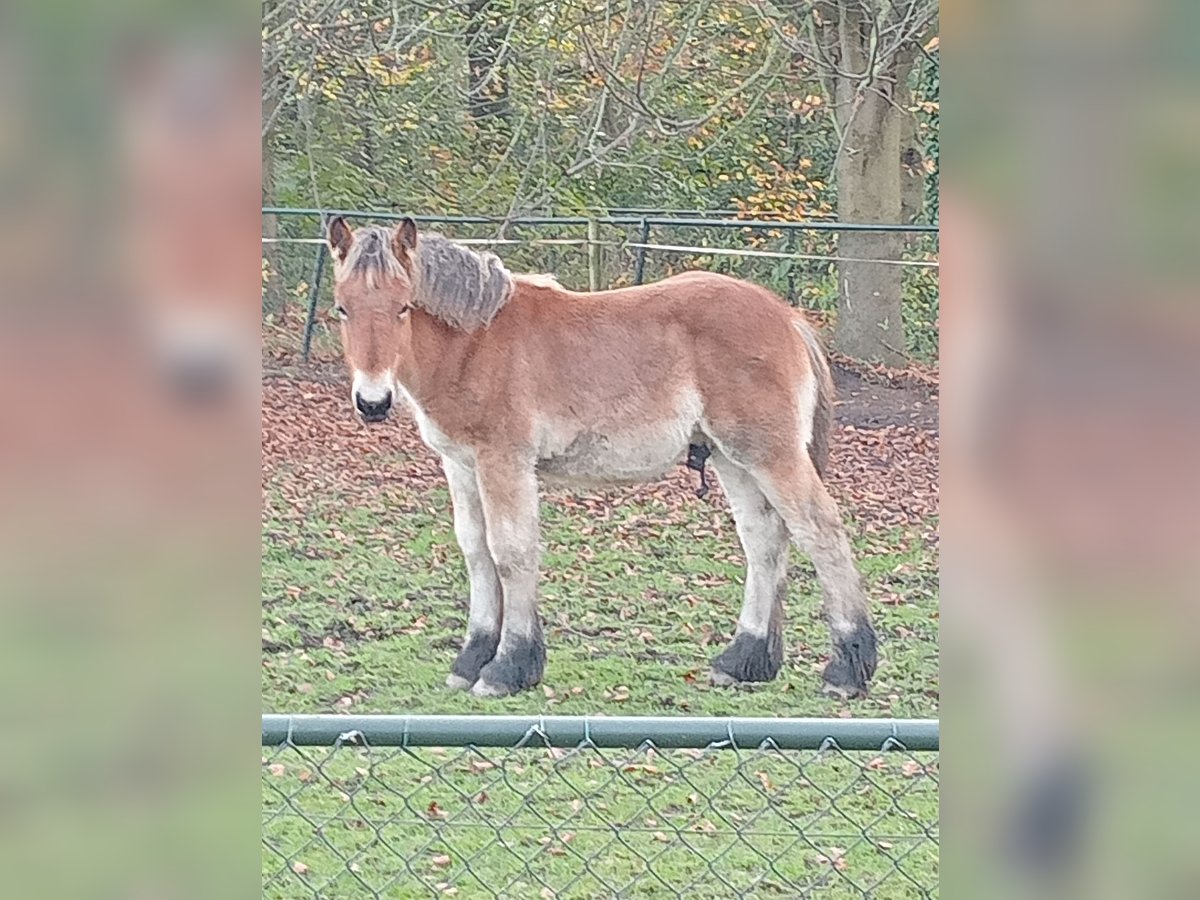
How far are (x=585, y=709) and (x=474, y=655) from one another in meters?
0.28

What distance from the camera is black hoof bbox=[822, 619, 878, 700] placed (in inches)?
116

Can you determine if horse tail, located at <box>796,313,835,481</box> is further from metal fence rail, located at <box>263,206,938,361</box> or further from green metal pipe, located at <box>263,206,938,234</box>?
metal fence rail, located at <box>263,206,938,361</box>

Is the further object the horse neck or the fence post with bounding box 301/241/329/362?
A: the fence post with bounding box 301/241/329/362

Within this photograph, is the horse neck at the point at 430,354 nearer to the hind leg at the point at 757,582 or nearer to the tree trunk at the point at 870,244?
the hind leg at the point at 757,582

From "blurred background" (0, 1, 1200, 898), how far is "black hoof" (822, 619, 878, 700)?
2717 millimetres

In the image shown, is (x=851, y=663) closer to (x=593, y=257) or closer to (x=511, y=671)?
(x=511, y=671)

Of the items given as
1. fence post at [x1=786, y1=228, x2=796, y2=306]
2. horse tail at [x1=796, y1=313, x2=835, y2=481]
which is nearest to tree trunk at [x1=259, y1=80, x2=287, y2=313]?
fence post at [x1=786, y1=228, x2=796, y2=306]

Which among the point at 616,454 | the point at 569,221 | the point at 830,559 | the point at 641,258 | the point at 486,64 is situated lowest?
the point at 830,559

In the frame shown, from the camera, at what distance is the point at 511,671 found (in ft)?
9.37
